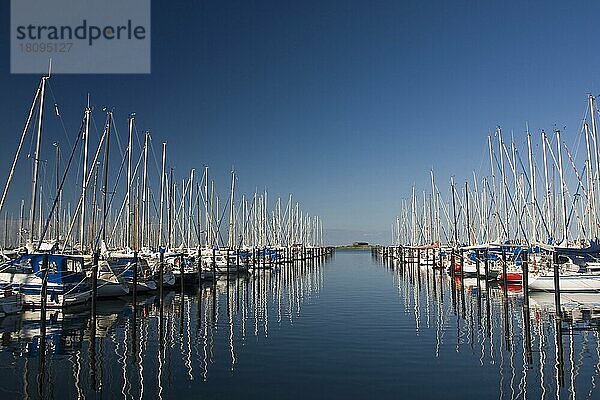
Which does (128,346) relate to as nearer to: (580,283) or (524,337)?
(524,337)

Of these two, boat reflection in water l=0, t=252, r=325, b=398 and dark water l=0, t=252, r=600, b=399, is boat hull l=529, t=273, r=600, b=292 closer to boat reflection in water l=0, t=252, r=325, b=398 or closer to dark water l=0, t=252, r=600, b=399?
dark water l=0, t=252, r=600, b=399

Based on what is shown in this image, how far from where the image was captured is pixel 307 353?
25.0m

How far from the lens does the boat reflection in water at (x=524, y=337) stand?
63.5 feet

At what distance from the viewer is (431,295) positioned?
163ft

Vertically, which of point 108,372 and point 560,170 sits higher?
point 560,170

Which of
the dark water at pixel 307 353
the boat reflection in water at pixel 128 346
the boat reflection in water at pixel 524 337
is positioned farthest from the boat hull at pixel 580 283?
the boat reflection in water at pixel 128 346

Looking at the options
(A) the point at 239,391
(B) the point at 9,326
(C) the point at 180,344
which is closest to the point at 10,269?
(B) the point at 9,326

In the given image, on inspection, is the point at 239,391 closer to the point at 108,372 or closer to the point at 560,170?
the point at 108,372

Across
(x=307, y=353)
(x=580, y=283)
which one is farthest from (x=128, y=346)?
(x=580, y=283)

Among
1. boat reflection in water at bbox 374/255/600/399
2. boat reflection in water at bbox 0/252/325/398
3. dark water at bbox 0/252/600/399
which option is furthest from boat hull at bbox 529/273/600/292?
boat reflection in water at bbox 0/252/325/398

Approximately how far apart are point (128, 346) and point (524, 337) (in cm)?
1889

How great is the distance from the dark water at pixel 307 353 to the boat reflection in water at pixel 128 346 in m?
0.07

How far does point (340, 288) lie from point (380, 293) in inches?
272

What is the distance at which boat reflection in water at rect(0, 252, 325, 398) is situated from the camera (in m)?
19.2
